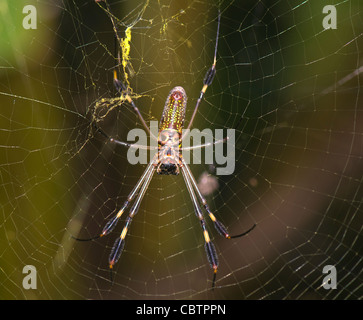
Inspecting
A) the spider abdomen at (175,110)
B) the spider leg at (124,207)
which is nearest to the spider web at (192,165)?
the spider leg at (124,207)

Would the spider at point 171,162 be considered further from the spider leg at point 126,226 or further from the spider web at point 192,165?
the spider web at point 192,165

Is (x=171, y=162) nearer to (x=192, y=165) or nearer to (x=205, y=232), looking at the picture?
(x=192, y=165)

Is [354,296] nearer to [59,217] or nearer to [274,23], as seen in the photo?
[274,23]

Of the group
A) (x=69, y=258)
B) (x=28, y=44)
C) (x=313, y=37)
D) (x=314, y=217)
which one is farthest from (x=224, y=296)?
(x=28, y=44)

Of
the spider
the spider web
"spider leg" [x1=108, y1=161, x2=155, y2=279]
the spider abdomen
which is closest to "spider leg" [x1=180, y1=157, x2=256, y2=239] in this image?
the spider

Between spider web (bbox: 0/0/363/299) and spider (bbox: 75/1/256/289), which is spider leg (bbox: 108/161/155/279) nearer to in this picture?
spider (bbox: 75/1/256/289)

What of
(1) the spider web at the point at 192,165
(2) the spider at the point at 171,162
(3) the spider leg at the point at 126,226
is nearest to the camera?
(3) the spider leg at the point at 126,226
